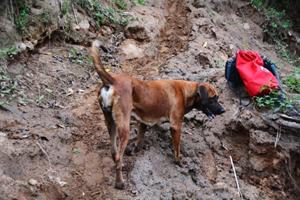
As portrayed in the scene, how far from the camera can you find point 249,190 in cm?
729

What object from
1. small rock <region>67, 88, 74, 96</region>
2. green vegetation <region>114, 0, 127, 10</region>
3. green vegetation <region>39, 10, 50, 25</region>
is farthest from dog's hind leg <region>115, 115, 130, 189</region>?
green vegetation <region>114, 0, 127, 10</region>

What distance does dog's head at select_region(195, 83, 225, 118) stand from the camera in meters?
7.39

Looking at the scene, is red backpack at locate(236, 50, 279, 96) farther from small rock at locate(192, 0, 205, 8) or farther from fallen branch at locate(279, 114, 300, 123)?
small rock at locate(192, 0, 205, 8)

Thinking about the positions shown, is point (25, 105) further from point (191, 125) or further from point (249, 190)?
point (249, 190)

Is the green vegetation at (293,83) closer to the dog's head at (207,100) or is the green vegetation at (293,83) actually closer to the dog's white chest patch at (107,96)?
the dog's head at (207,100)

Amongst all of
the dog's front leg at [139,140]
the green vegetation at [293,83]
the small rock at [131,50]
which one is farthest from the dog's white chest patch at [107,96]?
the small rock at [131,50]

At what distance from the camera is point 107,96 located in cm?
638

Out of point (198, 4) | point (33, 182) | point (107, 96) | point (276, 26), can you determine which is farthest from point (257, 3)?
point (33, 182)

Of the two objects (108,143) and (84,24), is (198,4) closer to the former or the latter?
(84,24)

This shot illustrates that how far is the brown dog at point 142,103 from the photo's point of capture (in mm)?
6387

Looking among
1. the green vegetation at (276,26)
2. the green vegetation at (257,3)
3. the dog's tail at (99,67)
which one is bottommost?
the green vegetation at (276,26)

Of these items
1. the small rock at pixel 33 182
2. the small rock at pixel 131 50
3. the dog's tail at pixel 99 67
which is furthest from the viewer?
the small rock at pixel 131 50

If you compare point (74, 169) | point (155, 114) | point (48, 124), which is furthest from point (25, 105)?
point (155, 114)

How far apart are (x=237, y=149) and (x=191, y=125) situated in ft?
2.75
